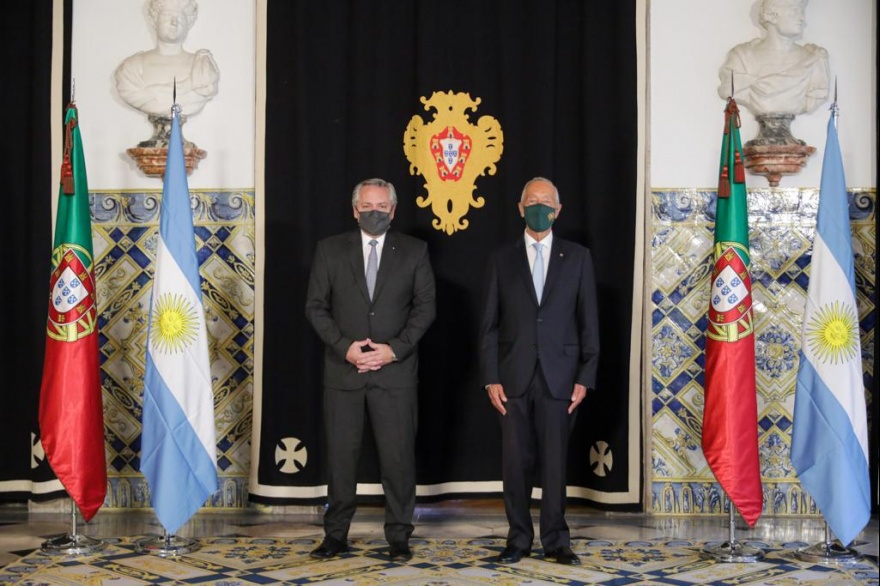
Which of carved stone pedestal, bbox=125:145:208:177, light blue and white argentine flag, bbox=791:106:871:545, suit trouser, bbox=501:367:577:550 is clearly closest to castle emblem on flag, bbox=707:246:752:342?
light blue and white argentine flag, bbox=791:106:871:545

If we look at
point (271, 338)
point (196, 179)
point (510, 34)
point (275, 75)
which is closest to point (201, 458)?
point (271, 338)

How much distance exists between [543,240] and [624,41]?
1.51 meters

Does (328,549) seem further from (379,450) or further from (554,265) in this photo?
(554,265)

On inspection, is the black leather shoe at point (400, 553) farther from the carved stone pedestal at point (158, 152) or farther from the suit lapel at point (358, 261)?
the carved stone pedestal at point (158, 152)

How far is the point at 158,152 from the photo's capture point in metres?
5.96

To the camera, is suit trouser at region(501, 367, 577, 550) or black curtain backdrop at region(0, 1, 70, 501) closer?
suit trouser at region(501, 367, 577, 550)

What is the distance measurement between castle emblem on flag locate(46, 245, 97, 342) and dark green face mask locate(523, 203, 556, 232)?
209cm

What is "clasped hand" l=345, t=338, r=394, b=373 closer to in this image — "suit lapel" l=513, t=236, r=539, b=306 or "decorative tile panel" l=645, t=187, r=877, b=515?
"suit lapel" l=513, t=236, r=539, b=306

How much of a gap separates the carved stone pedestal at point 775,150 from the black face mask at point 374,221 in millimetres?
2030

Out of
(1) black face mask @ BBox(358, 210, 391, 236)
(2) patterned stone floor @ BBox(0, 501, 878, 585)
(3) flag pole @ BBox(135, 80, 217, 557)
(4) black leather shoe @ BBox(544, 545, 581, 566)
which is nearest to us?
(2) patterned stone floor @ BBox(0, 501, 878, 585)

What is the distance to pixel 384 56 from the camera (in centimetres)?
601

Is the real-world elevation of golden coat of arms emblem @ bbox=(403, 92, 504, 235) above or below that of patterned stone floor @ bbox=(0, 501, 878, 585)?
above

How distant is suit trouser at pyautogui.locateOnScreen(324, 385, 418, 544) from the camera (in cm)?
503

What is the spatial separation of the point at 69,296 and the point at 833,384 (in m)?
3.51
